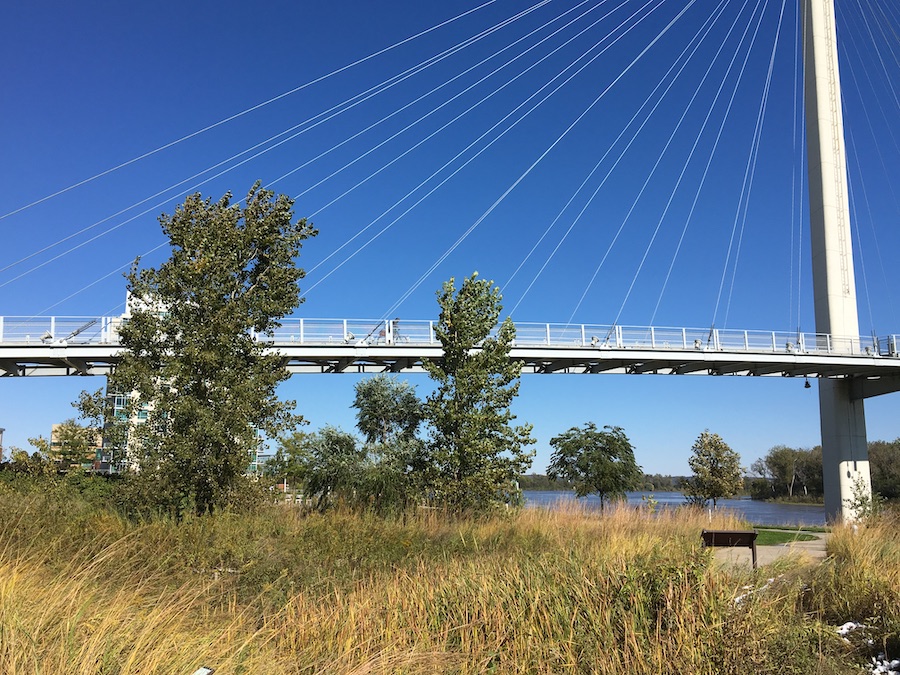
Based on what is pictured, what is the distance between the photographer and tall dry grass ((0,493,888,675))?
461 centimetres

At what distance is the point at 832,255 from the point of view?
37.5m

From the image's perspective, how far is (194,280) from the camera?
1209 centimetres

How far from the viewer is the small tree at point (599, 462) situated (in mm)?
26922

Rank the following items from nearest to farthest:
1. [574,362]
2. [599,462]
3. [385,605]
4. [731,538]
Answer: [385,605], [731,538], [599,462], [574,362]

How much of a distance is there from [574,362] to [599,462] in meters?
7.05

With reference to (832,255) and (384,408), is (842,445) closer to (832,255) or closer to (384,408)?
(832,255)

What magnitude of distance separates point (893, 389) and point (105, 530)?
39.0 meters

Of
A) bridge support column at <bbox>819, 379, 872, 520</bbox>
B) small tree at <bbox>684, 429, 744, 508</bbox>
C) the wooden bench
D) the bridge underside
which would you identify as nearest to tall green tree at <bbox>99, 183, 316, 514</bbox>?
the wooden bench

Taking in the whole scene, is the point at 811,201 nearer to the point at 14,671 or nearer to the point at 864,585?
the point at 864,585

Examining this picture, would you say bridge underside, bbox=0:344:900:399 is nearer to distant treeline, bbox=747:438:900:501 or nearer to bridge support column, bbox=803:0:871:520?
bridge support column, bbox=803:0:871:520

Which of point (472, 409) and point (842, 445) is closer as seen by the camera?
point (472, 409)

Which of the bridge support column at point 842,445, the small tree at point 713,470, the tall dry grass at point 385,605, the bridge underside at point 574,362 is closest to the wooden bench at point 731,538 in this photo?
the tall dry grass at point 385,605

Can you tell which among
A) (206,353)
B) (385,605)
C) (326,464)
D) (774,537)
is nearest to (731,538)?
(385,605)

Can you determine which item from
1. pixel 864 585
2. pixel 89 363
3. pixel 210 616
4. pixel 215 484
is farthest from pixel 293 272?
pixel 89 363
